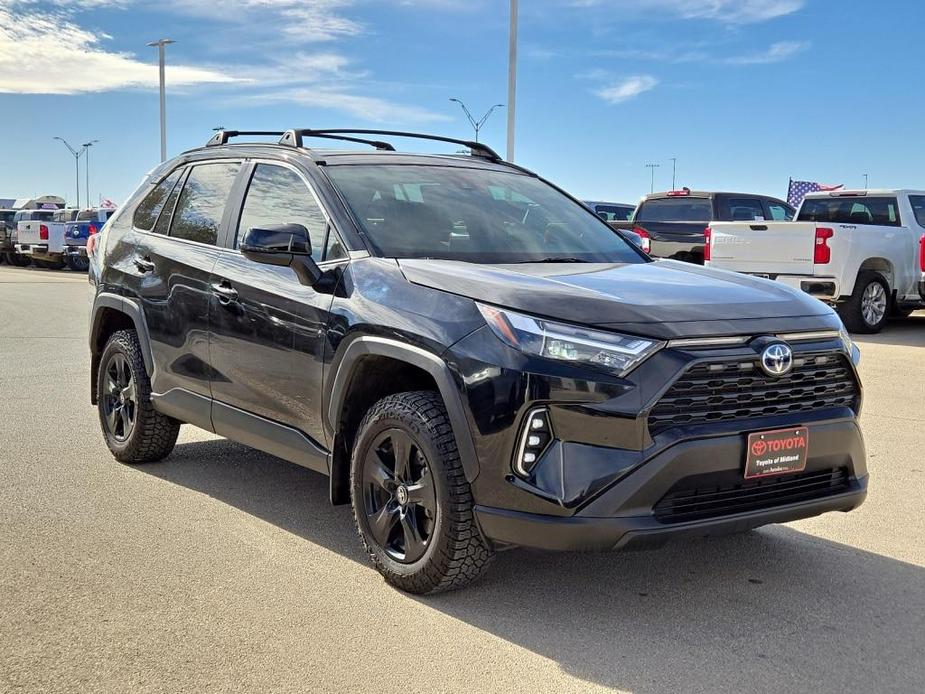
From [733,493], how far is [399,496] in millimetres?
1236

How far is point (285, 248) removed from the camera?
4340mm

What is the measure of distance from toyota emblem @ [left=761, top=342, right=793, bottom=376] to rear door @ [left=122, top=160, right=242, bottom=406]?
2722mm

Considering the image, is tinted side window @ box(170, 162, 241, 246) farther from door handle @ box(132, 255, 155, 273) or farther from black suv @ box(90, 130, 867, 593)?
door handle @ box(132, 255, 155, 273)

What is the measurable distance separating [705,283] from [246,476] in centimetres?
297

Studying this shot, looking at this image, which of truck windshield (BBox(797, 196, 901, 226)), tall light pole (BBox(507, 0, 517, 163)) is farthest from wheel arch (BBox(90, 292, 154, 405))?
tall light pole (BBox(507, 0, 517, 163))

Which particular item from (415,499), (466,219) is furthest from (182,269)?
(415,499)

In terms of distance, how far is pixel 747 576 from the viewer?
4.33 metres

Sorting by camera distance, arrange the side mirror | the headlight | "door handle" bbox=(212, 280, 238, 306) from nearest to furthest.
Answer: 1. the headlight
2. the side mirror
3. "door handle" bbox=(212, 280, 238, 306)

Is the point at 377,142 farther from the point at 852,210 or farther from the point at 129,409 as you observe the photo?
the point at 852,210

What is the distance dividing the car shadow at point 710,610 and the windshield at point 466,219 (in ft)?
4.38

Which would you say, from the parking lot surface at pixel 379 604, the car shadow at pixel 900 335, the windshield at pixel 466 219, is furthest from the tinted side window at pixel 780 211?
the windshield at pixel 466 219

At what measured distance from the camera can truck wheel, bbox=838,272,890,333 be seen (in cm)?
1370

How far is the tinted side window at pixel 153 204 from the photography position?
602 cm

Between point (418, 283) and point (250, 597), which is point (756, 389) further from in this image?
point (250, 597)
